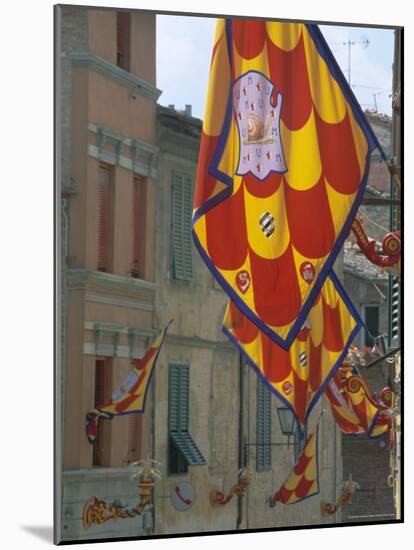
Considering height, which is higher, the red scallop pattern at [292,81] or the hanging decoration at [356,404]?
the red scallop pattern at [292,81]

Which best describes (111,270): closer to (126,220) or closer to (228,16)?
(126,220)

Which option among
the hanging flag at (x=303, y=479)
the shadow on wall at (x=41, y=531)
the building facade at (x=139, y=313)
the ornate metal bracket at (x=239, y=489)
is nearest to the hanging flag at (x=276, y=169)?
the building facade at (x=139, y=313)

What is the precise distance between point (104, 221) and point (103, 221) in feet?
0.04

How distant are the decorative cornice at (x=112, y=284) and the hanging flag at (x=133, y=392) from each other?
34 cm

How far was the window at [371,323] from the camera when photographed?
55.2ft

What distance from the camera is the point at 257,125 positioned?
16234 mm

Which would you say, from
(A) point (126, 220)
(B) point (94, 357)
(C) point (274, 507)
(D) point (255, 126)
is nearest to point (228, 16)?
(D) point (255, 126)

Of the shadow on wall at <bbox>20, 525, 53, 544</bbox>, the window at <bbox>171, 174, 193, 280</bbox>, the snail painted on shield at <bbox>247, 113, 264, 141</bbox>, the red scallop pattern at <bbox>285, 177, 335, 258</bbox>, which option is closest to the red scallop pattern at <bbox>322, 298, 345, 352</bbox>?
the red scallop pattern at <bbox>285, 177, 335, 258</bbox>

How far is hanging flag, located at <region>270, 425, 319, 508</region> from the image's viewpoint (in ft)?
53.8

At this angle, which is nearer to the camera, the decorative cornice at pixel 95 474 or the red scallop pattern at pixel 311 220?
the decorative cornice at pixel 95 474

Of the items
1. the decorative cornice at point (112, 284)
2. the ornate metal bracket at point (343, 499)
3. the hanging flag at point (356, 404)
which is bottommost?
the ornate metal bracket at point (343, 499)

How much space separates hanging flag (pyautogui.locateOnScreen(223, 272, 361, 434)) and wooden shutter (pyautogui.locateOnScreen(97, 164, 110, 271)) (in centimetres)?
122

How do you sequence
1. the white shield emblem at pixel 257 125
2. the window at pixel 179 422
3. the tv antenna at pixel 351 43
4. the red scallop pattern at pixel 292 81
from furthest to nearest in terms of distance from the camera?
the tv antenna at pixel 351 43, the red scallop pattern at pixel 292 81, the white shield emblem at pixel 257 125, the window at pixel 179 422

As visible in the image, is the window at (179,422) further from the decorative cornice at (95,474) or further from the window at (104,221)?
the window at (104,221)
